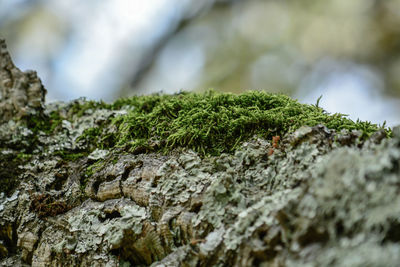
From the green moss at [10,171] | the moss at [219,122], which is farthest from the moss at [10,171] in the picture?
the moss at [219,122]

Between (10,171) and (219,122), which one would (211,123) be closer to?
(219,122)

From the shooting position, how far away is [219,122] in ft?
6.99

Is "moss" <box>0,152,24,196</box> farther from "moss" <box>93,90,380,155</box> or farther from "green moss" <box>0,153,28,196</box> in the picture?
"moss" <box>93,90,380,155</box>

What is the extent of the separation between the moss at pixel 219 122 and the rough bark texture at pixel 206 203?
102mm

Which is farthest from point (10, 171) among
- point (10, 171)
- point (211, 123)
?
point (211, 123)

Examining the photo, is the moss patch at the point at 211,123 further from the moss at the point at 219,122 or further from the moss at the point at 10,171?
the moss at the point at 10,171

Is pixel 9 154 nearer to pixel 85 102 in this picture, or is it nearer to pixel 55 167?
pixel 55 167

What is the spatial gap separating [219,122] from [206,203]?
0.66 m

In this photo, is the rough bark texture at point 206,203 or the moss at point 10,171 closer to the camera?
the rough bark texture at point 206,203

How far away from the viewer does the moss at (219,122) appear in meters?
2.03

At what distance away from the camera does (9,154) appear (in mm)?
2625

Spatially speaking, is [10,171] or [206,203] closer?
[206,203]

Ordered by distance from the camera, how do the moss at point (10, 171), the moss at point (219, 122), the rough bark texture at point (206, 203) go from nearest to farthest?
the rough bark texture at point (206, 203) → the moss at point (219, 122) → the moss at point (10, 171)

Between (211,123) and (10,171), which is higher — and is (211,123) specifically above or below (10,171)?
above
